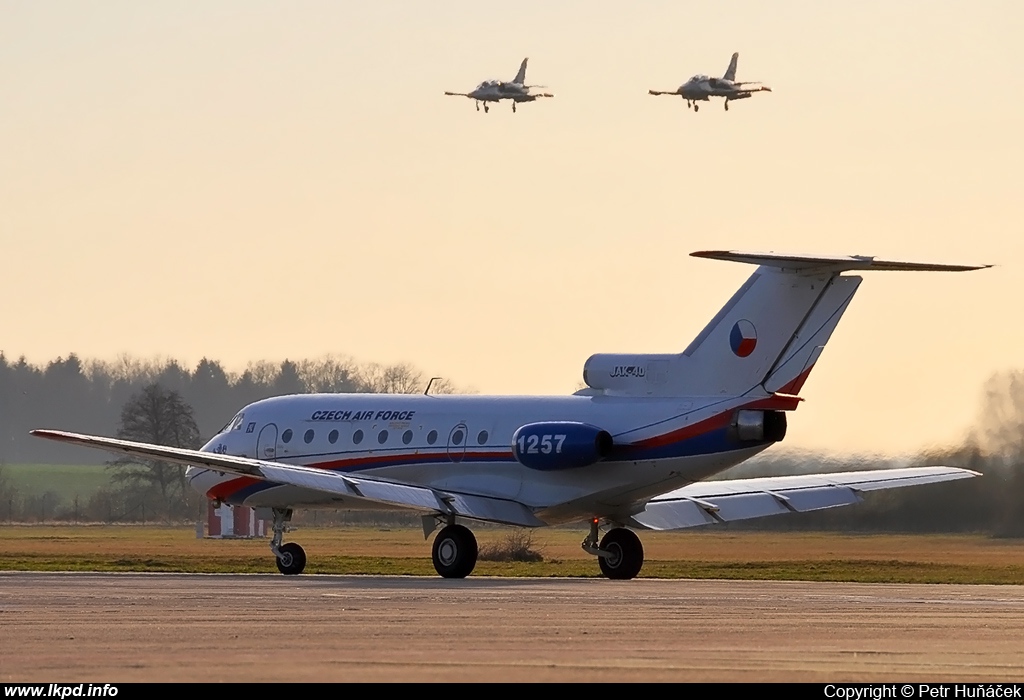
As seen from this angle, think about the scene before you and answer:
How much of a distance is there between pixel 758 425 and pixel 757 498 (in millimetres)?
5935

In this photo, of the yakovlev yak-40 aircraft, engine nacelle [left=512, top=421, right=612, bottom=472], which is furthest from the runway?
engine nacelle [left=512, top=421, right=612, bottom=472]

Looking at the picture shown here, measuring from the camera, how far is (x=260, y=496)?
40.6 metres

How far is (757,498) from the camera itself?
3850 centimetres

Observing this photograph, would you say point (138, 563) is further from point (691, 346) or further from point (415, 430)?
point (691, 346)

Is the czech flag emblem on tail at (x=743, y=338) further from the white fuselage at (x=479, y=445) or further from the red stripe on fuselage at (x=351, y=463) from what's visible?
the red stripe on fuselage at (x=351, y=463)

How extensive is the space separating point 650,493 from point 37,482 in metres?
81.9

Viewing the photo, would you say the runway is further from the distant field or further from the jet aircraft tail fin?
the distant field

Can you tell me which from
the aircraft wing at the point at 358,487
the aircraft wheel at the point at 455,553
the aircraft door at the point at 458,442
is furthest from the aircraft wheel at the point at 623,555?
the aircraft door at the point at 458,442

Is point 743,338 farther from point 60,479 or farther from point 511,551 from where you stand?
point 60,479

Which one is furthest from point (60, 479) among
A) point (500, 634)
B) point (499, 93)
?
point (500, 634)

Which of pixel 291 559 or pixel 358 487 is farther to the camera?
pixel 291 559

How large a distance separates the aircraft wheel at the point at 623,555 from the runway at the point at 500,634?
6384 mm

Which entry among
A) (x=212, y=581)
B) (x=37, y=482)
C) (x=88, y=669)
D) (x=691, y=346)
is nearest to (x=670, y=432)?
(x=691, y=346)

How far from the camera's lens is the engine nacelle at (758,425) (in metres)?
32.9
